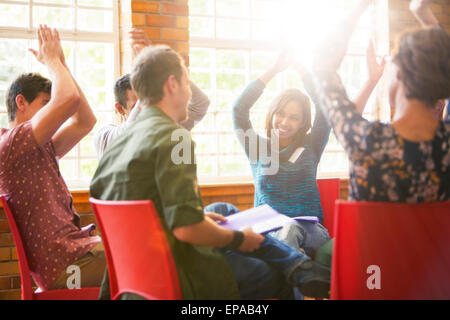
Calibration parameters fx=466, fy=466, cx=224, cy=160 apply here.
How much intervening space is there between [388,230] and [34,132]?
4.60 feet

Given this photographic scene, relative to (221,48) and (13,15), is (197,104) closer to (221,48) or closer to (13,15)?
(221,48)

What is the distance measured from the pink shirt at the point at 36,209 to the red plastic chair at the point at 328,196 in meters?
1.21

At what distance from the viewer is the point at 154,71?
156cm

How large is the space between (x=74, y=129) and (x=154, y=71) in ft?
2.63

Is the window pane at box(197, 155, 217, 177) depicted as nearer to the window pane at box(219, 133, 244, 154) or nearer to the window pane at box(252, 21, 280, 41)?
the window pane at box(219, 133, 244, 154)

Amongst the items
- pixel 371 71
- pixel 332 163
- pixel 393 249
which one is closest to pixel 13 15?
pixel 371 71

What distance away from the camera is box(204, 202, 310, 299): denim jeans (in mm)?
1600

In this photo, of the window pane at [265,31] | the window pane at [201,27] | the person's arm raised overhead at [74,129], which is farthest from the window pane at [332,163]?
the person's arm raised overhead at [74,129]

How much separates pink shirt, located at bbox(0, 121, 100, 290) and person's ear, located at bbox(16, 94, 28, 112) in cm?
19

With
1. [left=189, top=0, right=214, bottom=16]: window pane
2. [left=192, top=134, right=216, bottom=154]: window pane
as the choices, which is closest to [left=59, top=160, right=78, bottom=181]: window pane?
[left=192, top=134, right=216, bottom=154]: window pane

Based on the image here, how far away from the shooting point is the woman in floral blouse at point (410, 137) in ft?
4.26

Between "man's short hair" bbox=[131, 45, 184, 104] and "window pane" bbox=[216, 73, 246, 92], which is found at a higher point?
"window pane" bbox=[216, 73, 246, 92]

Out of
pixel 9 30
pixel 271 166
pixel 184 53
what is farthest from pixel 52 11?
pixel 271 166
